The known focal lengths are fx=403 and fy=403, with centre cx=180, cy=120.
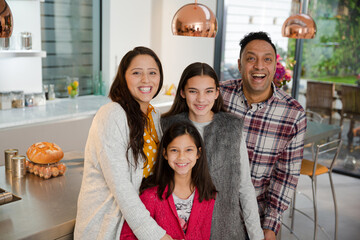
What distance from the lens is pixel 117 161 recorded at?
1.58 m

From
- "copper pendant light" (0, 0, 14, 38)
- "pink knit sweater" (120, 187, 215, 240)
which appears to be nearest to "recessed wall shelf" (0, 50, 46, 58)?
Result: "copper pendant light" (0, 0, 14, 38)

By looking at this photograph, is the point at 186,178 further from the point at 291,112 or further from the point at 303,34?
the point at 303,34

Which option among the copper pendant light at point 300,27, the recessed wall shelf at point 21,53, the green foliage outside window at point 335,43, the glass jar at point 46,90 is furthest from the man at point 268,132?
the green foliage outside window at point 335,43

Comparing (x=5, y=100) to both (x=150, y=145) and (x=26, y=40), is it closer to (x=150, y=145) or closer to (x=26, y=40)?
(x=26, y=40)

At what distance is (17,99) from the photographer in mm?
3822

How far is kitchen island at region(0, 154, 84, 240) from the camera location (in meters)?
1.49

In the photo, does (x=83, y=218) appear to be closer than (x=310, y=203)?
Yes

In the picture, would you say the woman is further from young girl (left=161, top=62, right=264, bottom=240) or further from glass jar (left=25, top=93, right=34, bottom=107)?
glass jar (left=25, top=93, right=34, bottom=107)

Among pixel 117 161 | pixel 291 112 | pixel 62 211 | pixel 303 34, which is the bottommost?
pixel 62 211

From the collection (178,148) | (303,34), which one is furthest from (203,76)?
(303,34)

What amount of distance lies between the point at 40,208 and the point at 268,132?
1.12 metres

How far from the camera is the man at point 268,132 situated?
200 centimetres

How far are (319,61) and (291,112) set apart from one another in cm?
354

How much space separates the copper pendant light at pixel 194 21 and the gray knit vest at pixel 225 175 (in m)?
0.69
